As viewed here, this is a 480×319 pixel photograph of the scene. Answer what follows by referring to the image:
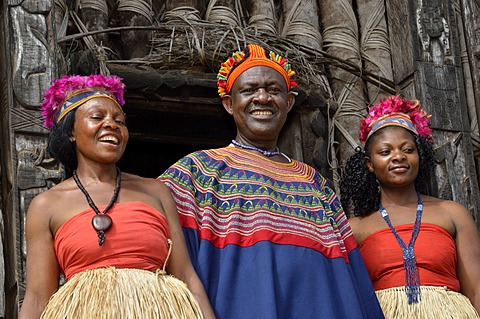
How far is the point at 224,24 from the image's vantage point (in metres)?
6.26

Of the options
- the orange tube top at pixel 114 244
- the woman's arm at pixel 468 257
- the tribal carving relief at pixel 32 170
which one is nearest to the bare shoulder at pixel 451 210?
the woman's arm at pixel 468 257

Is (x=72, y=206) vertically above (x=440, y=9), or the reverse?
(x=440, y=9)

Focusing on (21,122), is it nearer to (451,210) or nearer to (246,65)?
(246,65)

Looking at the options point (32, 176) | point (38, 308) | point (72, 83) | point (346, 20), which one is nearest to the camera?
point (38, 308)

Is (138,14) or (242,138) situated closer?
(242,138)

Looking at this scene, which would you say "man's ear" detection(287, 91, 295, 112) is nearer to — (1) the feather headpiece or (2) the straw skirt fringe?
(1) the feather headpiece

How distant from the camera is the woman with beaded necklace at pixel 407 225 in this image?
5.15m

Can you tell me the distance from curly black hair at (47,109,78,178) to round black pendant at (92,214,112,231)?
0.40 m

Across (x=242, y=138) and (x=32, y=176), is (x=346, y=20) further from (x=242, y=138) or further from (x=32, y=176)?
(x=32, y=176)

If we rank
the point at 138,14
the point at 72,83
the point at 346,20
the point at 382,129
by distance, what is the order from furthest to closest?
the point at 346,20 → the point at 138,14 → the point at 382,129 → the point at 72,83

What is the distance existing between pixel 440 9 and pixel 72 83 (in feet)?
8.34

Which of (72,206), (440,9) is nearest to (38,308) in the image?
(72,206)

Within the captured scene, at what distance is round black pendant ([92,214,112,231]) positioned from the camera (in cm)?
430

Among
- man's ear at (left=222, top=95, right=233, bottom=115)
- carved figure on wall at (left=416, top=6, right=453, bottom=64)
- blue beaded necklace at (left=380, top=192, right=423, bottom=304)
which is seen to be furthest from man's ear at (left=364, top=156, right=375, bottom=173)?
carved figure on wall at (left=416, top=6, right=453, bottom=64)
